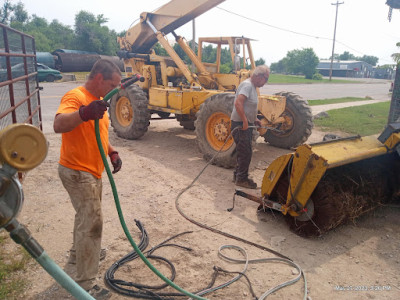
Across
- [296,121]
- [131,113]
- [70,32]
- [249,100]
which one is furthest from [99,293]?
[70,32]

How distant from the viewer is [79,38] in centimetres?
4241

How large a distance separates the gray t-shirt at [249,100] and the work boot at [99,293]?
3178 mm

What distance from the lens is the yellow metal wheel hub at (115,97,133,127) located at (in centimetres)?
839

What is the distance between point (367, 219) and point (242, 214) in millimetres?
1567

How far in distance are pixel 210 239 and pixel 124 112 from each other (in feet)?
17.8

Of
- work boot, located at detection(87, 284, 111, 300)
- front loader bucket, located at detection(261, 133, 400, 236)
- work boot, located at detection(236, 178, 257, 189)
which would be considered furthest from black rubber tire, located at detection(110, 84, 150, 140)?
work boot, located at detection(87, 284, 111, 300)

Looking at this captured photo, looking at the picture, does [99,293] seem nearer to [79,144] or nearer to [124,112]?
[79,144]

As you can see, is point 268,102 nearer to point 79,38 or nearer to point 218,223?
point 218,223

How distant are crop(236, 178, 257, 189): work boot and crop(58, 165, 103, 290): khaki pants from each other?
2954mm

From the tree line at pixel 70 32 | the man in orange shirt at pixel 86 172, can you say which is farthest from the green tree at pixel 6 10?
the man in orange shirt at pixel 86 172

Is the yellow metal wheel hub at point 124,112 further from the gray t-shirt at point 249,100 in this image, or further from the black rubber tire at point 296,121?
the gray t-shirt at point 249,100

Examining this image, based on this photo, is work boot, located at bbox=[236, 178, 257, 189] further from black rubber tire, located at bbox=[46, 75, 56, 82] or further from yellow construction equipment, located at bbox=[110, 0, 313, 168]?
black rubber tire, located at bbox=[46, 75, 56, 82]

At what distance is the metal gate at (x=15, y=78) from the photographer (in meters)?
4.16

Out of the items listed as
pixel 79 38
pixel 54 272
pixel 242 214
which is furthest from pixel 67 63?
pixel 54 272
